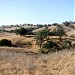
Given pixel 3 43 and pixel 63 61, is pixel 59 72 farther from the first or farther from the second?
pixel 3 43

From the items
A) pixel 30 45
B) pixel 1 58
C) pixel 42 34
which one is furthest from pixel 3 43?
pixel 1 58

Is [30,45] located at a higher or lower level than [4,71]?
lower

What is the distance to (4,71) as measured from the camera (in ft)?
36.3

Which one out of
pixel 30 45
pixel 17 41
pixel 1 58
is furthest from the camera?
pixel 17 41

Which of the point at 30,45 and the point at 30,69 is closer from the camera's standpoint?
the point at 30,69

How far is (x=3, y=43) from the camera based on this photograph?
64625 mm

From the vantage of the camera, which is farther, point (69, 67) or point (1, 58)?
point (1, 58)

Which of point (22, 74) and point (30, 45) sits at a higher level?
point (22, 74)

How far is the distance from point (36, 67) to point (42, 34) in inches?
2546

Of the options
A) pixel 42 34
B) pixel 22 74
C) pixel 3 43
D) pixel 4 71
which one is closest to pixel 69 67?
pixel 22 74

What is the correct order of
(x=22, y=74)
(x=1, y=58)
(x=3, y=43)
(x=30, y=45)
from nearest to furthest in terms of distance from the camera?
1. (x=22, y=74)
2. (x=1, y=58)
3. (x=3, y=43)
4. (x=30, y=45)

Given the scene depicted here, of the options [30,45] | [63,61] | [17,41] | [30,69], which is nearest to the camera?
[30,69]

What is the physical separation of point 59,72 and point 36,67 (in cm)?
154

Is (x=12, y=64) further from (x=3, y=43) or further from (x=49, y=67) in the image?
(x=3, y=43)
